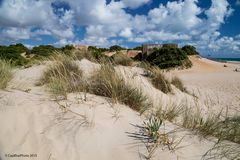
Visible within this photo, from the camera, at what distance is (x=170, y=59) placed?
21328 mm

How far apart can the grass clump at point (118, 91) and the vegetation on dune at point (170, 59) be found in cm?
1665

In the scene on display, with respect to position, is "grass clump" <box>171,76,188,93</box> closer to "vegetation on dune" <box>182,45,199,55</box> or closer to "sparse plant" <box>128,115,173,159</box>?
"sparse plant" <box>128,115,173,159</box>

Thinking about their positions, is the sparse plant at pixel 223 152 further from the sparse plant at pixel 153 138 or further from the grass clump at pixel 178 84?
the grass clump at pixel 178 84

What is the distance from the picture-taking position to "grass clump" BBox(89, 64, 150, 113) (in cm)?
440

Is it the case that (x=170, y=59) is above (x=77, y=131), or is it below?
below

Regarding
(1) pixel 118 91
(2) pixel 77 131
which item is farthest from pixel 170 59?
(2) pixel 77 131

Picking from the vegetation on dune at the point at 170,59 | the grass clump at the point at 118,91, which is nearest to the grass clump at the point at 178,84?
the grass clump at the point at 118,91

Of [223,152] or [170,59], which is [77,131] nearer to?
[223,152]

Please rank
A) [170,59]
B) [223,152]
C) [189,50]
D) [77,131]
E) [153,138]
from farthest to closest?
[189,50], [170,59], [77,131], [153,138], [223,152]

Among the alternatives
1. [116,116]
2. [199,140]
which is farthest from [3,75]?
[199,140]

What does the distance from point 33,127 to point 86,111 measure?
0.79 m

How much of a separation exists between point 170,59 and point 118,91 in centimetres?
1746

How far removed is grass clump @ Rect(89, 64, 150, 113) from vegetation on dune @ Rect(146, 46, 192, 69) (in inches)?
656

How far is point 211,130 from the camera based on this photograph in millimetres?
3629
